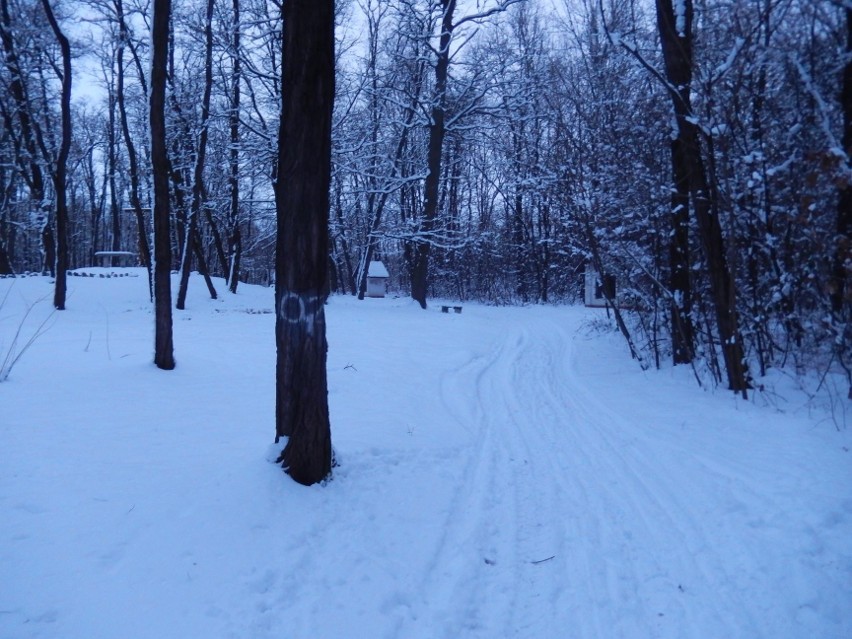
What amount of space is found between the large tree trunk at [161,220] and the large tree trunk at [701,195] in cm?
703

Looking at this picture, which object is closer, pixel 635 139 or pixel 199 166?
pixel 635 139

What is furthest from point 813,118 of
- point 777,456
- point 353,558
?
point 353,558

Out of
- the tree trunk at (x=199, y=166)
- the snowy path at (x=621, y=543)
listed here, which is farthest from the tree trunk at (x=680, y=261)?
the tree trunk at (x=199, y=166)

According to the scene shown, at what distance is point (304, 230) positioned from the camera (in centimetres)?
441

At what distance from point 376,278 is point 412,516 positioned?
26.2 m

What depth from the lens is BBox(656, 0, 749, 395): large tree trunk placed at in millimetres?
7789

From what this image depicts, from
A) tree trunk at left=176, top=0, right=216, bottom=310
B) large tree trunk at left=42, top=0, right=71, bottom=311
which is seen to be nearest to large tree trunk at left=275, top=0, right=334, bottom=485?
large tree trunk at left=42, top=0, right=71, bottom=311

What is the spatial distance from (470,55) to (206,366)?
58.1 ft

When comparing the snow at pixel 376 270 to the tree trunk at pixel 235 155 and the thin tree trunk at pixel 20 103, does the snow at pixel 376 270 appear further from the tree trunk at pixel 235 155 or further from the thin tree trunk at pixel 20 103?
the thin tree trunk at pixel 20 103

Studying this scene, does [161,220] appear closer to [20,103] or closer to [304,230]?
[304,230]

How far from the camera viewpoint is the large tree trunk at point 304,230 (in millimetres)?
4273

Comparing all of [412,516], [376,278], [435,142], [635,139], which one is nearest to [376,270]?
[376,278]

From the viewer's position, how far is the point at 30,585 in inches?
117

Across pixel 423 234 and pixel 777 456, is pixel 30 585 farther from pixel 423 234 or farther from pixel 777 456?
pixel 423 234
